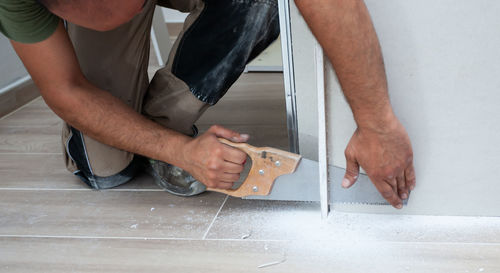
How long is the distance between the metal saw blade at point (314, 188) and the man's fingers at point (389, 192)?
3 cm

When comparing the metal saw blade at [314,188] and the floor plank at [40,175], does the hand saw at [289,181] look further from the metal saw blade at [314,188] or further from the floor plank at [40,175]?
the floor plank at [40,175]

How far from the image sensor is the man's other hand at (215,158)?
0.96 metres

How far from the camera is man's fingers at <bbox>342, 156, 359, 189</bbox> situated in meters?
0.92

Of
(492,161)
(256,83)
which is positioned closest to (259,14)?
(492,161)

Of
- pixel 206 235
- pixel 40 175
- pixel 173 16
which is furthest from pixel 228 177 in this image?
pixel 173 16

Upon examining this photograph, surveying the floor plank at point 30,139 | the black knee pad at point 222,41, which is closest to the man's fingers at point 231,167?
the black knee pad at point 222,41

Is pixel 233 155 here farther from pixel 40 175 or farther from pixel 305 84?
pixel 40 175

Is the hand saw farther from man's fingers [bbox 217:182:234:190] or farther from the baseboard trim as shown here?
the baseboard trim

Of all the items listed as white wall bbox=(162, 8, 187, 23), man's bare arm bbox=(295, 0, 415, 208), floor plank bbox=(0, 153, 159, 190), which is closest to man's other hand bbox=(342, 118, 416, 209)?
man's bare arm bbox=(295, 0, 415, 208)

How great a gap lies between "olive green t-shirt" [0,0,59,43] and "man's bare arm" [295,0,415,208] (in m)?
0.49

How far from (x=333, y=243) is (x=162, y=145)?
0.40 metres

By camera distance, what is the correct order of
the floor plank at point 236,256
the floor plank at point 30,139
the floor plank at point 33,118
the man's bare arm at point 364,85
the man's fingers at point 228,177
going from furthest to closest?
the floor plank at point 33,118, the floor plank at point 30,139, the man's fingers at point 228,177, the floor plank at point 236,256, the man's bare arm at point 364,85

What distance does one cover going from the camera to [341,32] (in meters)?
0.77

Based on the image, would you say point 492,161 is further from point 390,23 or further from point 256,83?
point 256,83
